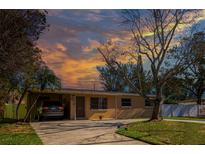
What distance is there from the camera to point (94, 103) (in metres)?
26.8

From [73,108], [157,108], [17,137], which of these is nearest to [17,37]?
[17,137]

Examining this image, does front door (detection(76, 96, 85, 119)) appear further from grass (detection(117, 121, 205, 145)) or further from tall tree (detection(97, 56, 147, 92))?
grass (detection(117, 121, 205, 145))

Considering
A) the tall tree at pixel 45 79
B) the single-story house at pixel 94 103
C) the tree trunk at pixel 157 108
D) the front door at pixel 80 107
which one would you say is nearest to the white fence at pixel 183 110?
the single-story house at pixel 94 103

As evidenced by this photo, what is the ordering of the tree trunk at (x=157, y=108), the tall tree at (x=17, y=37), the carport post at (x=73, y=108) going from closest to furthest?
the tall tree at (x=17, y=37) < the tree trunk at (x=157, y=108) < the carport post at (x=73, y=108)

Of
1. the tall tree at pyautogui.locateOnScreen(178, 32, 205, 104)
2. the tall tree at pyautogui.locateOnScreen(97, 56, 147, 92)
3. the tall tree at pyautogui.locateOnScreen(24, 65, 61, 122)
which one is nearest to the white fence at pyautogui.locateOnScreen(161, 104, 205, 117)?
the tall tree at pyautogui.locateOnScreen(97, 56, 147, 92)

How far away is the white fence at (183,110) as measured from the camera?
31042 mm

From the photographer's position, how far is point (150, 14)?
2097cm

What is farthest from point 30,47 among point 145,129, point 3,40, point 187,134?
point 187,134

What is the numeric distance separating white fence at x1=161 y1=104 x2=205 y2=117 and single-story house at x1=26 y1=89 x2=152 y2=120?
7.04ft

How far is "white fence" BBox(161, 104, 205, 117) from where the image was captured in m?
31.0

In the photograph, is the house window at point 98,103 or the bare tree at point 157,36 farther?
the house window at point 98,103

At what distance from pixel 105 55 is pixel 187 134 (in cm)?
982

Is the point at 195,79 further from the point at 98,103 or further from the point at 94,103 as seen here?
the point at 94,103

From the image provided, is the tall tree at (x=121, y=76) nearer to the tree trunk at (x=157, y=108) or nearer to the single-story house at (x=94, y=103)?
the single-story house at (x=94, y=103)
